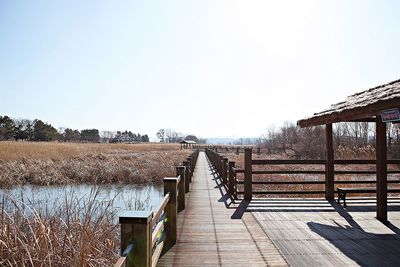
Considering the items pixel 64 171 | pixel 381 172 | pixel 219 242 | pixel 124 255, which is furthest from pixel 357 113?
pixel 64 171

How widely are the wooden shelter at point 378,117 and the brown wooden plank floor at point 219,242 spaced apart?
7.86ft

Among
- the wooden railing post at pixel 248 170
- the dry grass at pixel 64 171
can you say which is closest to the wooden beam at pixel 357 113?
the wooden railing post at pixel 248 170

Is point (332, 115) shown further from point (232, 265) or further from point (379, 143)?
point (232, 265)

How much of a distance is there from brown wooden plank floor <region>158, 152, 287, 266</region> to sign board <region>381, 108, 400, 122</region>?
102 inches

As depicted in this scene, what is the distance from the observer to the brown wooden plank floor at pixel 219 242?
3.63 metres

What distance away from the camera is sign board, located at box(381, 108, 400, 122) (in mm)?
4365

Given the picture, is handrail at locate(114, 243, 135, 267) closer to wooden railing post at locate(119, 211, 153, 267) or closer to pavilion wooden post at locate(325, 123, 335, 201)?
wooden railing post at locate(119, 211, 153, 267)

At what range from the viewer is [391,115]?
4539mm

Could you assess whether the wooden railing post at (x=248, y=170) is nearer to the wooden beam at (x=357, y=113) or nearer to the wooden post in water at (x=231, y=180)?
the wooden post in water at (x=231, y=180)

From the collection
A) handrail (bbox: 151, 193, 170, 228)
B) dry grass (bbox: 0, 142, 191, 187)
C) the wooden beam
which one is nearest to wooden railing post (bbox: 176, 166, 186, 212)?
handrail (bbox: 151, 193, 170, 228)

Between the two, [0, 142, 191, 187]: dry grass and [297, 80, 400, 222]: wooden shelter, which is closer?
[297, 80, 400, 222]: wooden shelter

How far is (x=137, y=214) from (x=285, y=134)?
2395 inches

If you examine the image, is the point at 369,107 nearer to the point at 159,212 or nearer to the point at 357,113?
the point at 357,113

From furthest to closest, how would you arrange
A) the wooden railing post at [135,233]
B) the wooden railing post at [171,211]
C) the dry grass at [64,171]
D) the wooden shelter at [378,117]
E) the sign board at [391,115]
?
the dry grass at [64,171] < the wooden shelter at [378,117] < the sign board at [391,115] < the wooden railing post at [171,211] < the wooden railing post at [135,233]
